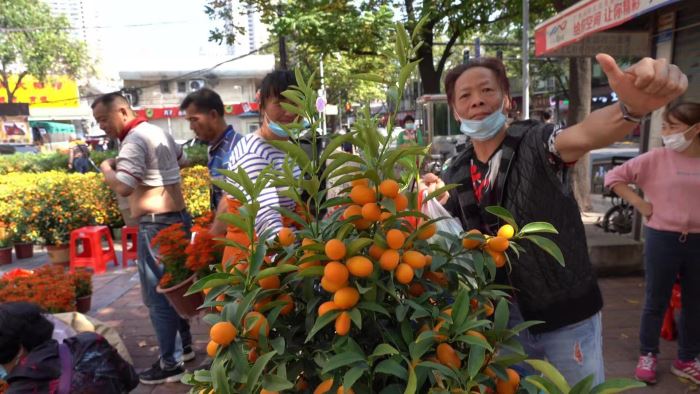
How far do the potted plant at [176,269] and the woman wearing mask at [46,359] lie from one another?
1.92ft

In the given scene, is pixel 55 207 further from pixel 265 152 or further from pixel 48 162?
pixel 48 162

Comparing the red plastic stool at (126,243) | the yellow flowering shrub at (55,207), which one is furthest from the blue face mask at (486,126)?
the yellow flowering shrub at (55,207)

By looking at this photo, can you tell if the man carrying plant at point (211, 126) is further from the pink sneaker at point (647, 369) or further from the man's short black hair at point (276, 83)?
the pink sneaker at point (647, 369)

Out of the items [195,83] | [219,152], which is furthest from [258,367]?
[195,83]

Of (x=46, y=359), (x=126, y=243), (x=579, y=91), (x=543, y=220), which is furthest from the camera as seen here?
(x=579, y=91)

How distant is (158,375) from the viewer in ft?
10.4

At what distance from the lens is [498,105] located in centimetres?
164

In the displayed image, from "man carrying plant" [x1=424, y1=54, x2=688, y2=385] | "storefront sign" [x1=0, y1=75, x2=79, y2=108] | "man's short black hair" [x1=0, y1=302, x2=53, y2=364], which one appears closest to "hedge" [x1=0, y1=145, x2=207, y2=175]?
"man's short black hair" [x1=0, y1=302, x2=53, y2=364]

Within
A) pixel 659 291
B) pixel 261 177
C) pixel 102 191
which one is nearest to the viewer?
pixel 261 177

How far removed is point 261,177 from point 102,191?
7002 mm

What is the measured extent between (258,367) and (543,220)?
3.50 ft

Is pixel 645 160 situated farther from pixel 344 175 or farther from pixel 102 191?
pixel 102 191

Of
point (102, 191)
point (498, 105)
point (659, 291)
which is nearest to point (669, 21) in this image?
point (659, 291)

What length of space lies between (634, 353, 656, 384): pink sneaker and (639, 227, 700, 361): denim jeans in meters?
0.04
